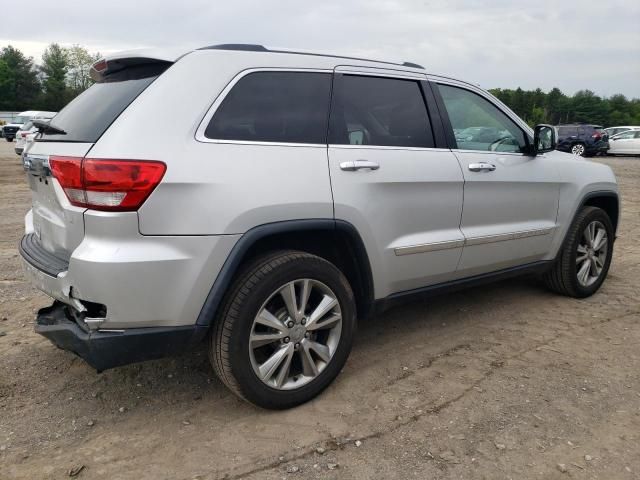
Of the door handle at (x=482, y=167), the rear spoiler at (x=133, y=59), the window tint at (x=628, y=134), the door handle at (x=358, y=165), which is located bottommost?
the window tint at (x=628, y=134)

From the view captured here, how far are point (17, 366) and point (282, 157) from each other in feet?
7.00

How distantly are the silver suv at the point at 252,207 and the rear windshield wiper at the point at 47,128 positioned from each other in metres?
0.01

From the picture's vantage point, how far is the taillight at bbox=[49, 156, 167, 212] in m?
2.31

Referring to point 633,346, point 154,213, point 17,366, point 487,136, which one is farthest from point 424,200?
point 17,366

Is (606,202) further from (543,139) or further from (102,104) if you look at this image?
(102,104)

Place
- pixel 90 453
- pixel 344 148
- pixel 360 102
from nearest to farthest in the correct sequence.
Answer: pixel 90 453 → pixel 344 148 → pixel 360 102

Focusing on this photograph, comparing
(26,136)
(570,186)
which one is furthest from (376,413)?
(26,136)

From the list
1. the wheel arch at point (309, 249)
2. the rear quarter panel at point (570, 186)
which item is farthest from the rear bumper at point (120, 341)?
A: the rear quarter panel at point (570, 186)

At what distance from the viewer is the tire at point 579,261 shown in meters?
4.54

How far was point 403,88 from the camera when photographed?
3.45 m

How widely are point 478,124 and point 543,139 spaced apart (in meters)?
0.63

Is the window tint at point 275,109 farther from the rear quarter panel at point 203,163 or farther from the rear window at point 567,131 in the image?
the rear window at point 567,131

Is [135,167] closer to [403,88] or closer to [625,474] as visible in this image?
[403,88]

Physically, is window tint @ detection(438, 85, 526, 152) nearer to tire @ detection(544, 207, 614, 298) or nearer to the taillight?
tire @ detection(544, 207, 614, 298)
